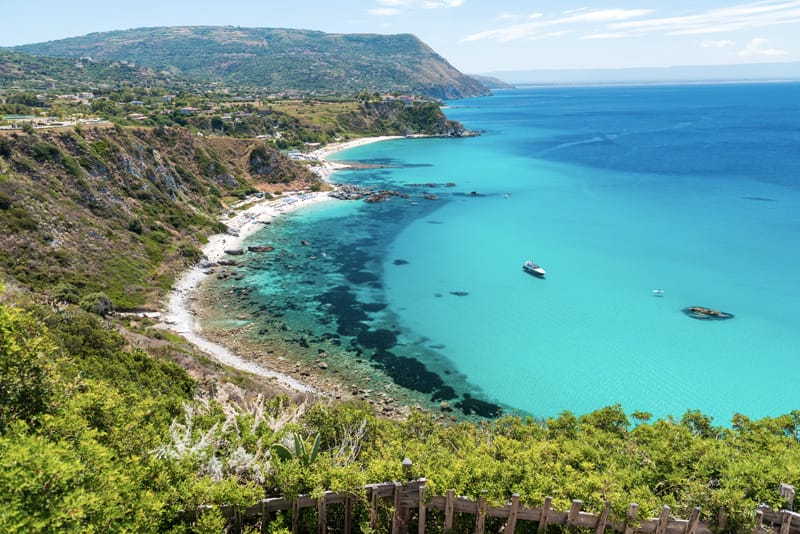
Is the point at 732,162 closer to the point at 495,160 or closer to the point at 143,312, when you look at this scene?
the point at 495,160

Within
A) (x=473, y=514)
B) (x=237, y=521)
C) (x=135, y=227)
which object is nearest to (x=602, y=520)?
(x=473, y=514)

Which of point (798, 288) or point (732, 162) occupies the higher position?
point (732, 162)

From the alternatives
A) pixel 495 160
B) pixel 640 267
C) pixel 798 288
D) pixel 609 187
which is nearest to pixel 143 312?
pixel 640 267

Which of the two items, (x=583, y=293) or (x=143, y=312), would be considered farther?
(x=583, y=293)

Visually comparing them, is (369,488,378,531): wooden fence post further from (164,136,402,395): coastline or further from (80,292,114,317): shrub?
(80,292,114,317): shrub

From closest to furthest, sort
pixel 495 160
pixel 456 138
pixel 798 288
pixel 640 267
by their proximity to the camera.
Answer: pixel 798 288
pixel 640 267
pixel 495 160
pixel 456 138

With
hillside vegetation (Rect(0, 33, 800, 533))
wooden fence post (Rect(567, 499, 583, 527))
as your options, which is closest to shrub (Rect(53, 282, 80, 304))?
hillside vegetation (Rect(0, 33, 800, 533))

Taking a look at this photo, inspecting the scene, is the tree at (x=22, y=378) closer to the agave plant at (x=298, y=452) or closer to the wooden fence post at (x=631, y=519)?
the agave plant at (x=298, y=452)

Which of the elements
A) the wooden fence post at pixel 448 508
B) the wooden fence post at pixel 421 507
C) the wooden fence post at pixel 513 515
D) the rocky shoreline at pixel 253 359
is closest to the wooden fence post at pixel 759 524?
the wooden fence post at pixel 513 515
